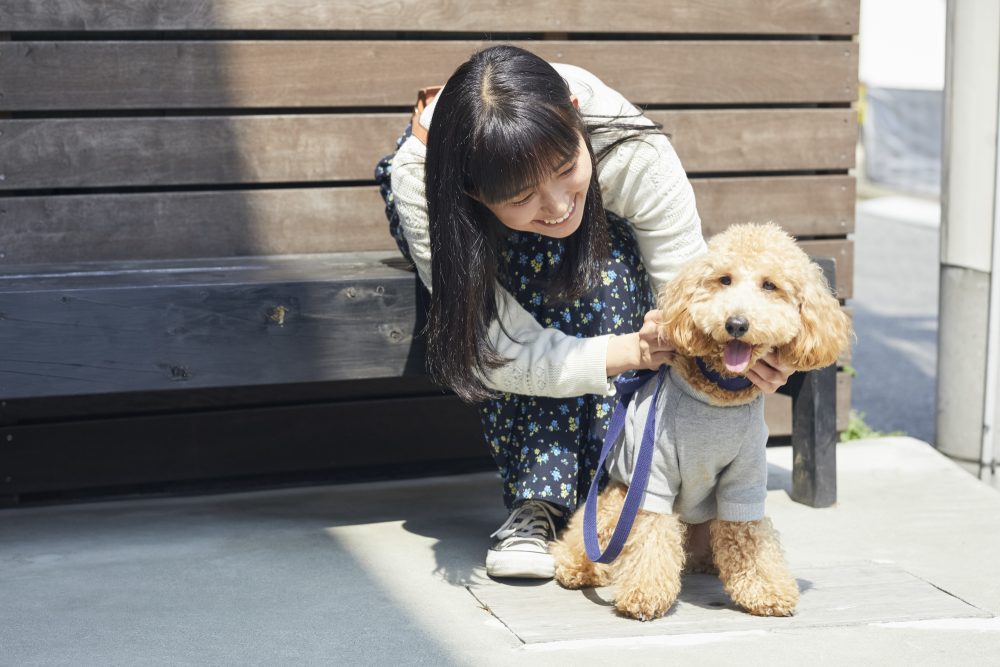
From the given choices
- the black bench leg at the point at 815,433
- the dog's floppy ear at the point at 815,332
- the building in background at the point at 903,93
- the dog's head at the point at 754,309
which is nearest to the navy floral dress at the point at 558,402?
the dog's head at the point at 754,309

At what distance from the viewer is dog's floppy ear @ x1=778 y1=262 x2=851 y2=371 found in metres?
2.12

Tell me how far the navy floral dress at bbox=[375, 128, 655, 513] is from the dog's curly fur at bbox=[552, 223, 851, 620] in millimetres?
200

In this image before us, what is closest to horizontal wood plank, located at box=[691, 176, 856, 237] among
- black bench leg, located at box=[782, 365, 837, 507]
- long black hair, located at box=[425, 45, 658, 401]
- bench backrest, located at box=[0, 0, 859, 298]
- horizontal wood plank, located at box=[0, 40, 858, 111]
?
bench backrest, located at box=[0, 0, 859, 298]

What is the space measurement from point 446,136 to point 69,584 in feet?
4.40

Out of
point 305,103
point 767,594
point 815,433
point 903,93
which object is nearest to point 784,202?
point 815,433

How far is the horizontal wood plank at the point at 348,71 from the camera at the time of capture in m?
3.20

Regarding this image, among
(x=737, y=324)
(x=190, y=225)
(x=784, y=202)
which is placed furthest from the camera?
(x=784, y=202)

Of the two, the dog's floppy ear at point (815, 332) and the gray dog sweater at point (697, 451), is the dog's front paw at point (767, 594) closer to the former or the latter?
the gray dog sweater at point (697, 451)

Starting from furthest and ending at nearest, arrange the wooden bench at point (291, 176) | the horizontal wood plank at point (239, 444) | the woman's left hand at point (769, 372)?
the horizontal wood plank at point (239, 444)
the wooden bench at point (291, 176)
the woman's left hand at point (769, 372)

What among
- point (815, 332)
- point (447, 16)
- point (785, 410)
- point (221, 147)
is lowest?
point (785, 410)

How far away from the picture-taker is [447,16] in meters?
3.45

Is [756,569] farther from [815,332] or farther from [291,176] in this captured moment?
[291,176]

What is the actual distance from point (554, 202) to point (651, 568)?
76cm

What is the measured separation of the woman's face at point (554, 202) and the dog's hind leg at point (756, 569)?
0.72 m
